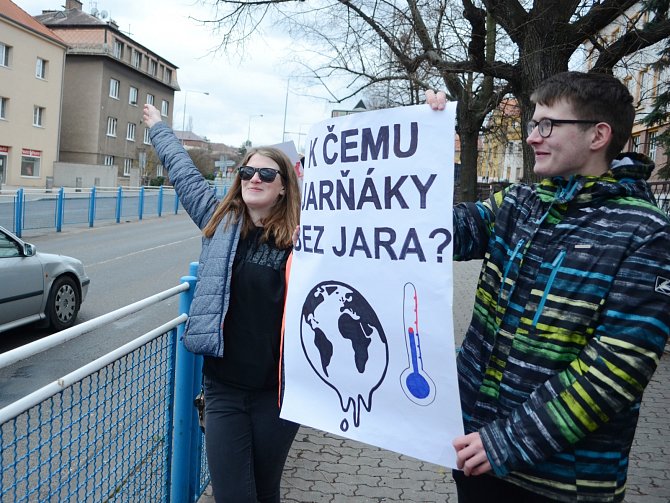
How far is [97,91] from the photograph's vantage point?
46.4 meters

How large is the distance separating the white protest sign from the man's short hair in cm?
33

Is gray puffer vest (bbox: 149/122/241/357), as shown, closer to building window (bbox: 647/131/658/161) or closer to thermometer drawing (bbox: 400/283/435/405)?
thermometer drawing (bbox: 400/283/435/405)

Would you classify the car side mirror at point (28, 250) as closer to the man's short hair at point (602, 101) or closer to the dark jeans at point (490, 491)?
the dark jeans at point (490, 491)

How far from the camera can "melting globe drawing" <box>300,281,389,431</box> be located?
6.27ft

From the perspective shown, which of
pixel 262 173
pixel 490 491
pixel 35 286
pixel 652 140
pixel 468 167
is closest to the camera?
pixel 490 491

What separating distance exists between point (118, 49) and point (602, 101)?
53.5 m

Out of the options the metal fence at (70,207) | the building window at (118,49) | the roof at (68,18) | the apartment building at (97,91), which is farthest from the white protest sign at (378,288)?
the building window at (118,49)

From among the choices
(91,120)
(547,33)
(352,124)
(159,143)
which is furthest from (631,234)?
(91,120)

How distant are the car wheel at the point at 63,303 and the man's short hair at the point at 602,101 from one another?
7.56 m

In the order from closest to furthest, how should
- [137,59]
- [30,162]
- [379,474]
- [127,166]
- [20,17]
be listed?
[379,474] → [20,17] → [30,162] → [127,166] → [137,59]

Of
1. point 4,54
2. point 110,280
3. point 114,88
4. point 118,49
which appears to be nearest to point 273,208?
point 110,280

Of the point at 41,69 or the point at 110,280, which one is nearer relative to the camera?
the point at 110,280

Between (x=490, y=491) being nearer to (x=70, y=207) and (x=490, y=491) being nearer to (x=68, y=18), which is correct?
(x=70, y=207)

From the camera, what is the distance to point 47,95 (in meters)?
39.1
